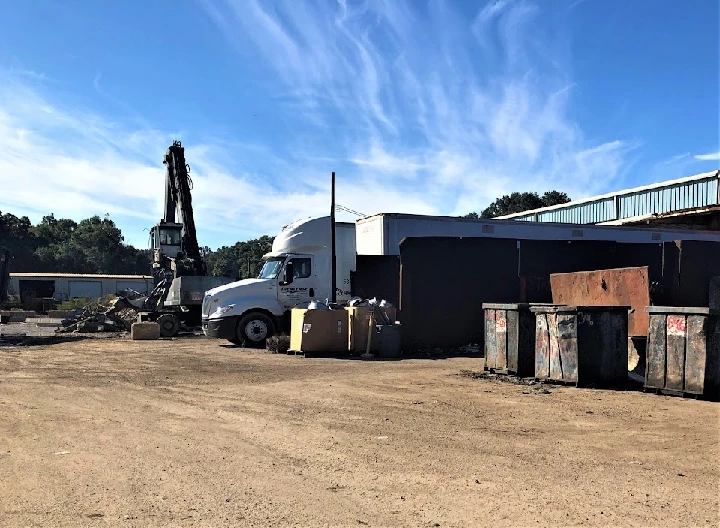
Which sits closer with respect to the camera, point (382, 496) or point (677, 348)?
point (382, 496)

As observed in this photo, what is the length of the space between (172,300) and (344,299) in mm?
8948

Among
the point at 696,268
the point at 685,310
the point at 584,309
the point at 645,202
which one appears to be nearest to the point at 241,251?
the point at 645,202

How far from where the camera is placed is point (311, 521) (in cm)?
427

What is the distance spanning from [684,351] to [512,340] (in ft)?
10.0

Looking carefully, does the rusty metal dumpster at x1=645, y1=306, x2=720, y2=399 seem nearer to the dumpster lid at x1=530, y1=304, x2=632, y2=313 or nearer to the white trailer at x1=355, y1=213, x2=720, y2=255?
the dumpster lid at x1=530, y1=304, x2=632, y2=313

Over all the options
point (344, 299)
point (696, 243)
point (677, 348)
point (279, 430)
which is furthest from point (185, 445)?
point (696, 243)

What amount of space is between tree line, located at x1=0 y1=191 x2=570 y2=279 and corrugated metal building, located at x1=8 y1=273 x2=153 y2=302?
495 inches

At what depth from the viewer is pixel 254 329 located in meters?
17.8

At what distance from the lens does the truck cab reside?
57.9 feet

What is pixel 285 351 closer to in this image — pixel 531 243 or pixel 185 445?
pixel 531 243

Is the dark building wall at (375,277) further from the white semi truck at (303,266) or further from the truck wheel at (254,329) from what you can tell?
the truck wheel at (254,329)

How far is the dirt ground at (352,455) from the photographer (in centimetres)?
446

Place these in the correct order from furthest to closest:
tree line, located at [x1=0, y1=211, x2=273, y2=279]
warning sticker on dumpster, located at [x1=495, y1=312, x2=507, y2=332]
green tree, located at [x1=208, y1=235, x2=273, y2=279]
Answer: tree line, located at [x1=0, y1=211, x2=273, y2=279] → green tree, located at [x1=208, y1=235, x2=273, y2=279] → warning sticker on dumpster, located at [x1=495, y1=312, x2=507, y2=332]

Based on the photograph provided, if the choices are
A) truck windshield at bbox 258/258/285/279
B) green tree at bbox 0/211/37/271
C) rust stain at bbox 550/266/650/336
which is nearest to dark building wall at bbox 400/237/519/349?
rust stain at bbox 550/266/650/336
